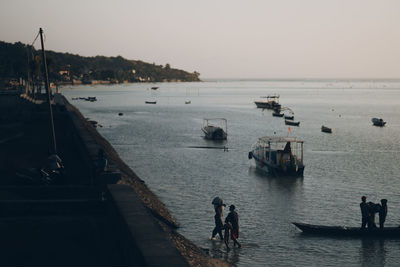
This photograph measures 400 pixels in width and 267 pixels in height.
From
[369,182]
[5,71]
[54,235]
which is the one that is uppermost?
[5,71]

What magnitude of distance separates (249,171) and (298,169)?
6.51 meters

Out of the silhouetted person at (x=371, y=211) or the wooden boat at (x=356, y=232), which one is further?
the wooden boat at (x=356, y=232)

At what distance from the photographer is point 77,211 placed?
1697cm

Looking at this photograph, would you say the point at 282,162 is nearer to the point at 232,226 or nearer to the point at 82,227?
the point at 232,226

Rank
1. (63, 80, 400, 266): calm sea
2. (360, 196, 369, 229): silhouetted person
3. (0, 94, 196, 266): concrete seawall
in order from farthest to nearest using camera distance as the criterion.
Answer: (360, 196, 369, 229): silhouetted person → (63, 80, 400, 266): calm sea → (0, 94, 196, 266): concrete seawall

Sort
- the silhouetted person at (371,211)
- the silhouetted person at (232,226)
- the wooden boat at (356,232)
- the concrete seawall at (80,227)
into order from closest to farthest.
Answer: the concrete seawall at (80,227)
the silhouetted person at (232,226)
the silhouetted person at (371,211)
the wooden boat at (356,232)

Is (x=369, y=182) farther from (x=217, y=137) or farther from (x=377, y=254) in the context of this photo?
(x=217, y=137)

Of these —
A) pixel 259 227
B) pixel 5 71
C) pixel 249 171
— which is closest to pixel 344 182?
pixel 249 171

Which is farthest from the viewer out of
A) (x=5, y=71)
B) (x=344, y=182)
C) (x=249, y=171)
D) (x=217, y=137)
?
(x=5, y=71)

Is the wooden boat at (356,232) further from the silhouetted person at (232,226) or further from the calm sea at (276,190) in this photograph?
the silhouetted person at (232,226)

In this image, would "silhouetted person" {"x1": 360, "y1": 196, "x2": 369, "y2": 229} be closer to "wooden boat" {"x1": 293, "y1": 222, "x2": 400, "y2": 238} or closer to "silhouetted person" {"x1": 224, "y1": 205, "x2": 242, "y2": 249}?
"wooden boat" {"x1": 293, "y1": 222, "x2": 400, "y2": 238}

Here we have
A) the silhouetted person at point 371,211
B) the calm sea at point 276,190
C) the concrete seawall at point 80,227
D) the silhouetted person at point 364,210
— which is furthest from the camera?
the silhouetted person at point 371,211

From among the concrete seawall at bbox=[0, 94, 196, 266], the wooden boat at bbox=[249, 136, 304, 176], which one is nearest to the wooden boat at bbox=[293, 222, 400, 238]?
the concrete seawall at bbox=[0, 94, 196, 266]

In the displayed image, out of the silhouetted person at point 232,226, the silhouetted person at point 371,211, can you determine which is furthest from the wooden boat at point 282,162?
the silhouetted person at point 232,226
